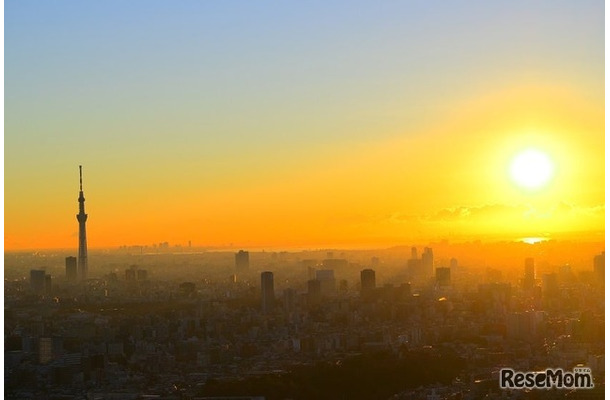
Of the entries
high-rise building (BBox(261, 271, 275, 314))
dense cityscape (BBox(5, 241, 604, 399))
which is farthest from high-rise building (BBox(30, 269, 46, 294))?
high-rise building (BBox(261, 271, 275, 314))

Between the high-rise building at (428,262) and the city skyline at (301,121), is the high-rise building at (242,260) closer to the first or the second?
the city skyline at (301,121)

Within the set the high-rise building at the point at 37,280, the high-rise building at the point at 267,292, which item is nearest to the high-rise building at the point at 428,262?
the high-rise building at the point at 267,292

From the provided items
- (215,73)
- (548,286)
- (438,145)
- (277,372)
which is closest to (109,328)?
(277,372)

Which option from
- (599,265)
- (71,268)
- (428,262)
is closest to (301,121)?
(428,262)

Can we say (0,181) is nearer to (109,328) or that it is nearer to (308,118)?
(109,328)

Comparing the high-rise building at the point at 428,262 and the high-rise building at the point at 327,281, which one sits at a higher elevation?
the high-rise building at the point at 428,262

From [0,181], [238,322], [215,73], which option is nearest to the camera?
[0,181]
